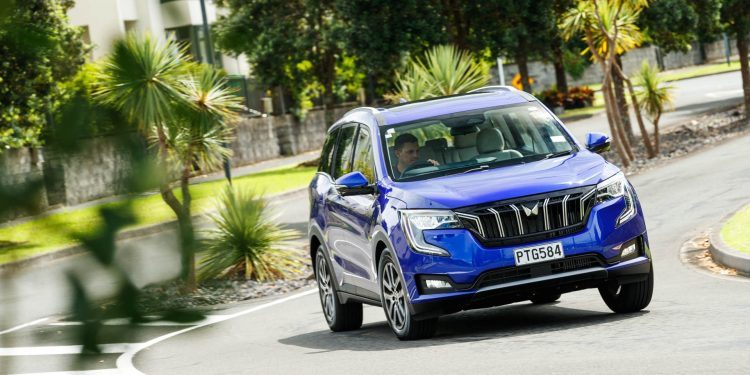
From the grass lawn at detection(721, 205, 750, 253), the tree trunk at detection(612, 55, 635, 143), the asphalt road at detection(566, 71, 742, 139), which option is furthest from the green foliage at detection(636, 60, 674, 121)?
the grass lawn at detection(721, 205, 750, 253)

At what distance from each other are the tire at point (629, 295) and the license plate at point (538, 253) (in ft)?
2.82

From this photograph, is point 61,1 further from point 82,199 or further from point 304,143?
point 304,143

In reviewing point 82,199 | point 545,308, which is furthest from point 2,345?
point 545,308

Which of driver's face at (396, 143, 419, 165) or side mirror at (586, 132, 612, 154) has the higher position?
driver's face at (396, 143, 419, 165)

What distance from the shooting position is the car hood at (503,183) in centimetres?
887

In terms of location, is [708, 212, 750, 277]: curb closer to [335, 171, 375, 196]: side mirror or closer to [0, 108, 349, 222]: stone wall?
[335, 171, 375, 196]: side mirror

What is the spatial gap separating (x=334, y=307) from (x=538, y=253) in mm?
2863

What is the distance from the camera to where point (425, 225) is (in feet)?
29.3

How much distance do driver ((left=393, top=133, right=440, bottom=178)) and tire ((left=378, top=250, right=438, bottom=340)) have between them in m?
0.78

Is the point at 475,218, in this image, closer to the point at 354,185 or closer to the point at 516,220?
the point at 516,220

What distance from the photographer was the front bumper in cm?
878

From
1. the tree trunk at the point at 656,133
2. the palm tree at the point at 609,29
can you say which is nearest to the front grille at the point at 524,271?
the palm tree at the point at 609,29

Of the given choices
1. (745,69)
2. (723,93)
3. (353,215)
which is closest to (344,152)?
(353,215)

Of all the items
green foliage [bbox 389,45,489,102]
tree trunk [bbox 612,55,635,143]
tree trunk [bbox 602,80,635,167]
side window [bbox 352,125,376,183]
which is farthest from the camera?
tree trunk [bbox 612,55,635,143]
